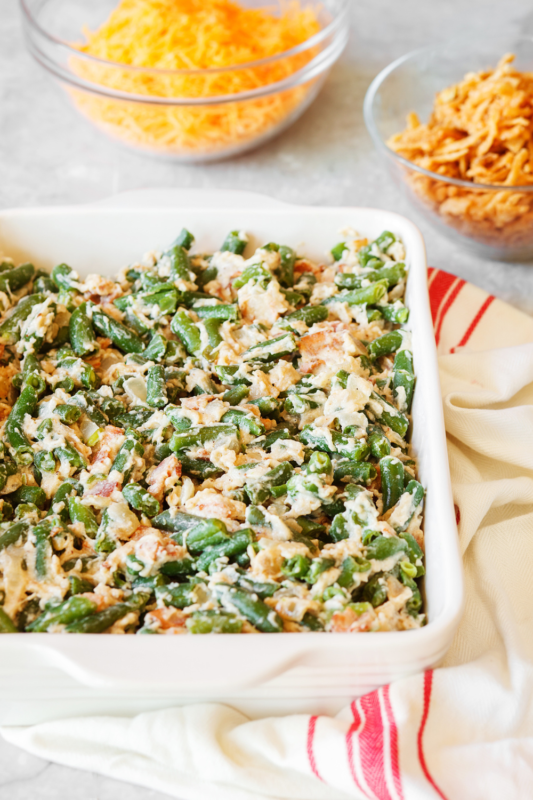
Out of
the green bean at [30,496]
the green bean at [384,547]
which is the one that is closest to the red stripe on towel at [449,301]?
the green bean at [384,547]

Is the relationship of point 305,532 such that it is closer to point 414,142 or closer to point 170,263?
point 170,263

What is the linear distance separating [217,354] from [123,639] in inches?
34.2

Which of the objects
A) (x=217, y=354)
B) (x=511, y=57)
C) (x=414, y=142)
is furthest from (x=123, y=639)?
(x=511, y=57)

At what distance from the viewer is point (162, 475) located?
1743mm

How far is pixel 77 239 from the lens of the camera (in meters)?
2.30

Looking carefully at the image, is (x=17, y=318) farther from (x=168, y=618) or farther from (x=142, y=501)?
(x=168, y=618)

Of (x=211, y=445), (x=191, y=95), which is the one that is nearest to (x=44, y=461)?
(x=211, y=445)

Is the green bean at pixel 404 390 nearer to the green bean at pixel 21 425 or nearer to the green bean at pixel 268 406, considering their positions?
the green bean at pixel 268 406

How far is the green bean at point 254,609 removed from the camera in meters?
1.45

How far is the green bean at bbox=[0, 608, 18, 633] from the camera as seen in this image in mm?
1456

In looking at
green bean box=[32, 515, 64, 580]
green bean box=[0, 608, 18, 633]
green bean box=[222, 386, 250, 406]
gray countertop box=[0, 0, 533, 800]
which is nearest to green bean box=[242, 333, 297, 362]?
green bean box=[222, 386, 250, 406]

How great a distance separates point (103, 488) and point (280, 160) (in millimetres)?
2059

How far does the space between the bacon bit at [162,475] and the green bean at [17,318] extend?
0.62 m

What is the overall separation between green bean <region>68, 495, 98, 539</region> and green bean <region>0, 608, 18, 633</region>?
250 mm
